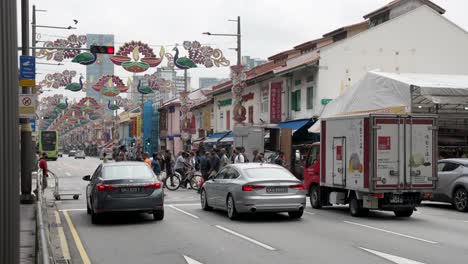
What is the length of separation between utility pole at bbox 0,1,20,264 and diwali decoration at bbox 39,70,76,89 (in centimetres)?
3470

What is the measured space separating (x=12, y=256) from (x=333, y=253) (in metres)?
5.91

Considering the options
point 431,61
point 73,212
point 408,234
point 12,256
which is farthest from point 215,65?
point 12,256

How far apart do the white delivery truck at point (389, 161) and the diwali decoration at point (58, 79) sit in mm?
27397

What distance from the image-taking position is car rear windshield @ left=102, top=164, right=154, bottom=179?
1402 cm

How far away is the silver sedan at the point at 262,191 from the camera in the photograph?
45.8ft

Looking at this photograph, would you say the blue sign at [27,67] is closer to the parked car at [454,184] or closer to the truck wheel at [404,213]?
the truck wheel at [404,213]

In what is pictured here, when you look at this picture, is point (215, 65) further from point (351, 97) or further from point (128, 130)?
point (128, 130)

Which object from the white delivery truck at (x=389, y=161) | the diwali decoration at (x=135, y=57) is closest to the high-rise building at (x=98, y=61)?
the diwali decoration at (x=135, y=57)

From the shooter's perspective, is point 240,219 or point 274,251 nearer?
point 274,251

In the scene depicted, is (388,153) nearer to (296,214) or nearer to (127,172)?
(296,214)

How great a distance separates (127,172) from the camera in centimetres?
1423

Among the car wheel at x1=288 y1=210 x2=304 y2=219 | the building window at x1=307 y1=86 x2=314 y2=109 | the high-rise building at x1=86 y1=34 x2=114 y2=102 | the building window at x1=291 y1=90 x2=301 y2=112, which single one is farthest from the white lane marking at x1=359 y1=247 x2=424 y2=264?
the building window at x1=291 y1=90 x2=301 y2=112

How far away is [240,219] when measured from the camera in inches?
581

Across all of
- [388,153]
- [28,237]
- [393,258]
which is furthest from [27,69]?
[393,258]
